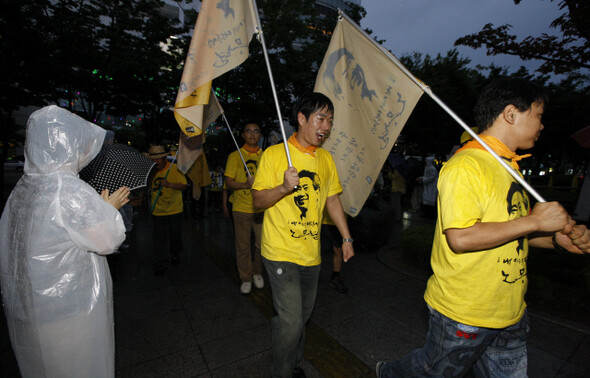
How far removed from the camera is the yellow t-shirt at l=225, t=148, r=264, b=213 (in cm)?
429

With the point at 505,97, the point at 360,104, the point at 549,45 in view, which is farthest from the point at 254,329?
the point at 549,45

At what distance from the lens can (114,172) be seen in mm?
2070

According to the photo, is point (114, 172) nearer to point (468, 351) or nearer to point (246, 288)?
point (468, 351)

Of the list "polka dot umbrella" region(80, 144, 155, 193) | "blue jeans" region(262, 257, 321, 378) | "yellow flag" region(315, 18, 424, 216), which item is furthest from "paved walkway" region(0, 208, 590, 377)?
"polka dot umbrella" region(80, 144, 155, 193)

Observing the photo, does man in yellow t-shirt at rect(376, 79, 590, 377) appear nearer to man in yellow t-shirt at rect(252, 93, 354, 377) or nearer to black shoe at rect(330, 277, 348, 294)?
man in yellow t-shirt at rect(252, 93, 354, 377)

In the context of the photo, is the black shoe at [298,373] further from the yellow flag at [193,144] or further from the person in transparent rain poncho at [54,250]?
the yellow flag at [193,144]

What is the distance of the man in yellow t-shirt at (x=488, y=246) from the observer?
4.86ft

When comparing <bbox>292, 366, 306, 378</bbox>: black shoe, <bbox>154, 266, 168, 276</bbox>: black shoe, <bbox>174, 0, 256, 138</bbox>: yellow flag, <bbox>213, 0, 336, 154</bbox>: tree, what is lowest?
<bbox>154, 266, 168, 276</bbox>: black shoe

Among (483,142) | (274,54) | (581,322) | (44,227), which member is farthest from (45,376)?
(274,54)

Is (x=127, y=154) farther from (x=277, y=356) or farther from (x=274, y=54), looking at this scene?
(x=274, y=54)

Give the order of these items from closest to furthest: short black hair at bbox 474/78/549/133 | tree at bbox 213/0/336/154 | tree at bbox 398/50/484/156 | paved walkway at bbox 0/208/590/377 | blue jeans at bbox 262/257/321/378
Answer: short black hair at bbox 474/78/549/133
blue jeans at bbox 262/257/321/378
paved walkway at bbox 0/208/590/377
tree at bbox 213/0/336/154
tree at bbox 398/50/484/156

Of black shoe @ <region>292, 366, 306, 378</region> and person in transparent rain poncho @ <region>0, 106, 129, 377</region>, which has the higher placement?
person in transparent rain poncho @ <region>0, 106, 129, 377</region>

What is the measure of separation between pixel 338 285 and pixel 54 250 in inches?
132

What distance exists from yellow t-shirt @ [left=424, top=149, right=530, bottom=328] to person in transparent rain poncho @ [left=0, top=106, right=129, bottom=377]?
5.91 feet
